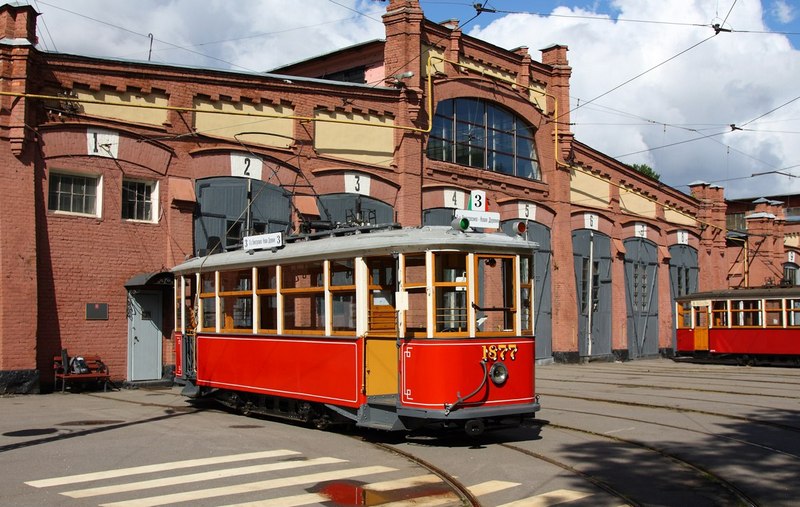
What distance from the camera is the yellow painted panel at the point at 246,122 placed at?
21.0 meters

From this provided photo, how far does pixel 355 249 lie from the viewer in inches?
478

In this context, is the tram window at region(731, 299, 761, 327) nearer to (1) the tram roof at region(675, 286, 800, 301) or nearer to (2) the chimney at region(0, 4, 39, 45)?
(1) the tram roof at region(675, 286, 800, 301)

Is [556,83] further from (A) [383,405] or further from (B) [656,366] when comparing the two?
(A) [383,405]

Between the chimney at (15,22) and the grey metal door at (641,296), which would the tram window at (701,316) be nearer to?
the grey metal door at (641,296)

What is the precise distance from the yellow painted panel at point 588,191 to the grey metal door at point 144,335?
57.2 ft

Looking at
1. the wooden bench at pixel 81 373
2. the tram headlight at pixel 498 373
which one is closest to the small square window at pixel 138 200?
the wooden bench at pixel 81 373

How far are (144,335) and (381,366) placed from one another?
948 centimetres

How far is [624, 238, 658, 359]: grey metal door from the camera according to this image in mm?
35594

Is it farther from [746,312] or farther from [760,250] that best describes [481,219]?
[760,250]

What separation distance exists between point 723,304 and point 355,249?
2440cm

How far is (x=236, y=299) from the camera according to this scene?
14.8 m

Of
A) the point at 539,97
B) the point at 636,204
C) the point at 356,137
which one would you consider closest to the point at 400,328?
the point at 356,137

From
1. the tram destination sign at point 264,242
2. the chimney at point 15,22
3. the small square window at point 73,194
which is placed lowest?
the tram destination sign at point 264,242

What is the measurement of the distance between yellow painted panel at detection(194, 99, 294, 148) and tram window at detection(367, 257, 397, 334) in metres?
9.73
